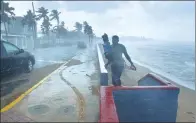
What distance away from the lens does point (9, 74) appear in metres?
11.5

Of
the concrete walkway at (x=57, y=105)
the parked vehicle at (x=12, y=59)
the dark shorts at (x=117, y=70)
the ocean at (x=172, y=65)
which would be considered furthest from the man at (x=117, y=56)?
the ocean at (x=172, y=65)

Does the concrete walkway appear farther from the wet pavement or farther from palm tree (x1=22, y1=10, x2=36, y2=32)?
palm tree (x1=22, y1=10, x2=36, y2=32)

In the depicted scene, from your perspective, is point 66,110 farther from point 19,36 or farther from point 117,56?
point 19,36

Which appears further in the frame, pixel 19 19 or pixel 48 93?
pixel 19 19

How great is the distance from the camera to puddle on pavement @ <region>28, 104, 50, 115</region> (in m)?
5.98

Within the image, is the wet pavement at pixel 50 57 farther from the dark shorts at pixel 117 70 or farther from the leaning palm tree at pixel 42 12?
the leaning palm tree at pixel 42 12

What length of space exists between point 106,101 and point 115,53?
3169 millimetres

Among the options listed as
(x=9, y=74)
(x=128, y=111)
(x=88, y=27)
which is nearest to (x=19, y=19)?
(x=88, y=27)

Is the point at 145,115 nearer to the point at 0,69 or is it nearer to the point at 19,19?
the point at 0,69

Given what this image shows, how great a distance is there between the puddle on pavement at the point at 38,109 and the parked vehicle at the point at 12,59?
4998 mm

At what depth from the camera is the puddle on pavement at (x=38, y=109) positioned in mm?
5977

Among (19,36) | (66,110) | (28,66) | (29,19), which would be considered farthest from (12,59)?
(29,19)

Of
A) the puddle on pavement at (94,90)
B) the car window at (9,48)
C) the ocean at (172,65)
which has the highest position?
the car window at (9,48)

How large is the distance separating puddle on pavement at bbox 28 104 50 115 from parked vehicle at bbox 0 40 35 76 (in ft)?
16.4
